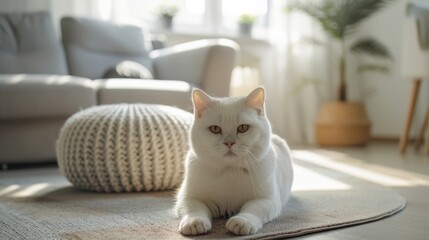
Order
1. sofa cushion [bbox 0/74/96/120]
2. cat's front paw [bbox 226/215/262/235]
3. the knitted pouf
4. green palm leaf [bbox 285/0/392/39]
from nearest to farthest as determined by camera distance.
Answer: cat's front paw [bbox 226/215/262/235]
the knitted pouf
sofa cushion [bbox 0/74/96/120]
green palm leaf [bbox 285/0/392/39]

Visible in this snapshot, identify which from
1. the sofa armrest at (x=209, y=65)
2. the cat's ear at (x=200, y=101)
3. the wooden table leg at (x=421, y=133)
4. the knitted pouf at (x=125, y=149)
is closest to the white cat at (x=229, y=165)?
the cat's ear at (x=200, y=101)

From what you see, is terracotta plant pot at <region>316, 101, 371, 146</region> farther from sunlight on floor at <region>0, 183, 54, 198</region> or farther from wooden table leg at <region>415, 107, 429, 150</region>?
sunlight on floor at <region>0, 183, 54, 198</region>

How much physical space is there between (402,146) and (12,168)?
2396 mm

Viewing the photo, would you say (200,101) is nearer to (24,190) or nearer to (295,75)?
(24,190)

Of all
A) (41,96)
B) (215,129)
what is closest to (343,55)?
(41,96)

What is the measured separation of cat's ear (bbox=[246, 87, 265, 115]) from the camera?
137 cm

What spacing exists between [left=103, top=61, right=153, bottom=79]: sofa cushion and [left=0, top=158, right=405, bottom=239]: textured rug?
1.10 meters

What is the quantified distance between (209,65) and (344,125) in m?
1.49

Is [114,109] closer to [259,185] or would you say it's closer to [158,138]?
[158,138]

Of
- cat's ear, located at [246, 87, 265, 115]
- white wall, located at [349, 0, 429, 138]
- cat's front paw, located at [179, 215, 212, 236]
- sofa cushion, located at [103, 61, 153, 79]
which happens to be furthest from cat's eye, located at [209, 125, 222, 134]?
white wall, located at [349, 0, 429, 138]

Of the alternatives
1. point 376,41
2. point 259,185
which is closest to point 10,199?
point 259,185

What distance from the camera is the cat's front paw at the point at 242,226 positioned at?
1235mm

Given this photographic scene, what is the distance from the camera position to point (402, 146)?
11.9ft

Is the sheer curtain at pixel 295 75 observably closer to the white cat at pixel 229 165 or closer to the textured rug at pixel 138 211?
the textured rug at pixel 138 211
